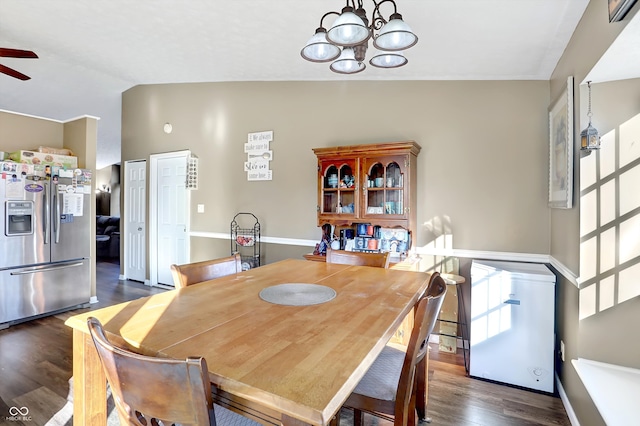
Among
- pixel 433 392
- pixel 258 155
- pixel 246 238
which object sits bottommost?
pixel 433 392

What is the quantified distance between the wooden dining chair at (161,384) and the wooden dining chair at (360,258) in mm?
1627

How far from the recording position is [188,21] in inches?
112

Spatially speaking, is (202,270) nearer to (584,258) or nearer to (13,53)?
(584,258)

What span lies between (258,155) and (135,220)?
8.30 ft

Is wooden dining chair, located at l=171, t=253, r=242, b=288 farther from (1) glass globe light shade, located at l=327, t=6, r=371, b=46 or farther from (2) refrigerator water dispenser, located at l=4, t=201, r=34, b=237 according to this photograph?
(2) refrigerator water dispenser, located at l=4, t=201, r=34, b=237

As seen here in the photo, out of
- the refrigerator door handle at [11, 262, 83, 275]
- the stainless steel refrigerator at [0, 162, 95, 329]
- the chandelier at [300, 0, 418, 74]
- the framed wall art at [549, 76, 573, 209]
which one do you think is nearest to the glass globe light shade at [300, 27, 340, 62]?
the chandelier at [300, 0, 418, 74]

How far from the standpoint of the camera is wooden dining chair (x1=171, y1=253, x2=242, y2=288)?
5.49ft

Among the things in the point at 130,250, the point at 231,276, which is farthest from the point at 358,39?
the point at 130,250

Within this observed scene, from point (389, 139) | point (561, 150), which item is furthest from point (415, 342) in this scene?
point (389, 139)

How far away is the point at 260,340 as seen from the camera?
0.99m

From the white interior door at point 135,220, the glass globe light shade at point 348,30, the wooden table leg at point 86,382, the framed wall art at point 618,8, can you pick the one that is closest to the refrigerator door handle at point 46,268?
the white interior door at point 135,220

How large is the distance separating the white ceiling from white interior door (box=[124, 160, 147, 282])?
1359 millimetres

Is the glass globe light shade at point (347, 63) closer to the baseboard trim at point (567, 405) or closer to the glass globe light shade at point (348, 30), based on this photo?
the glass globe light shade at point (348, 30)

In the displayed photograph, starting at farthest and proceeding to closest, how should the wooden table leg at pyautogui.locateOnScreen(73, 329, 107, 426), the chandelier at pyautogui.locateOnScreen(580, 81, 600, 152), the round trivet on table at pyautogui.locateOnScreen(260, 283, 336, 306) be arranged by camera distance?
1. the chandelier at pyautogui.locateOnScreen(580, 81, 600, 152)
2. the round trivet on table at pyautogui.locateOnScreen(260, 283, 336, 306)
3. the wooden table leg at pyautogui.locateOnScreen(73, 329, 107, 426)
